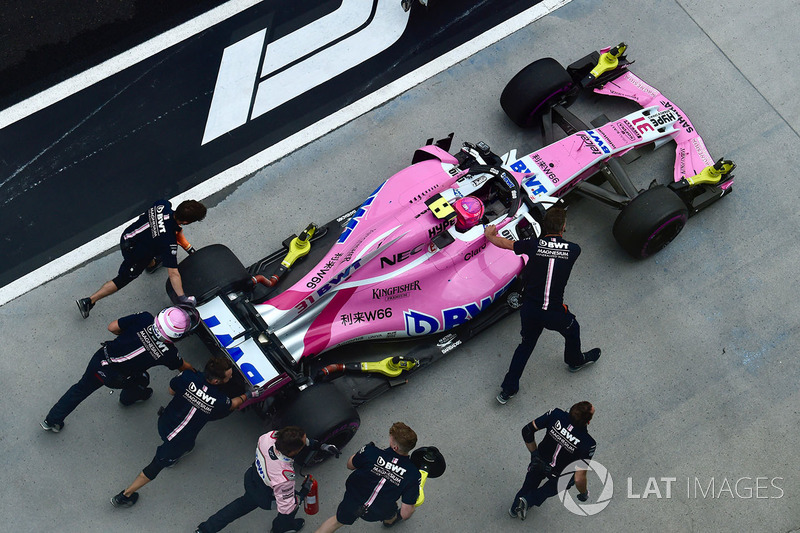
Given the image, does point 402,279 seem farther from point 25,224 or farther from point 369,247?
point 25,224

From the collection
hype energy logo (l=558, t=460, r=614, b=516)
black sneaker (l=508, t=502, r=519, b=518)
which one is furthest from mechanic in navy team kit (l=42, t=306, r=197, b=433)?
hype energy logo (l=558, t=460, r=614, b=516)

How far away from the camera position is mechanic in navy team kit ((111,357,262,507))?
6730 millimetres

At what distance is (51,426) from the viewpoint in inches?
300

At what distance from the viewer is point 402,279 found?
7738 mm

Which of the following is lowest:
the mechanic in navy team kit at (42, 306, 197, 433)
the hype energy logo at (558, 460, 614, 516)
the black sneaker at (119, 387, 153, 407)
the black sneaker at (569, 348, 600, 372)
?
the hype energy logo at (558, 460, 614, 516)

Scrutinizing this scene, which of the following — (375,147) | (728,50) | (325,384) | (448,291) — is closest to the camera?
(325,384)

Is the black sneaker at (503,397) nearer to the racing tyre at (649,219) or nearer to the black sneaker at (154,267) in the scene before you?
the racing tyre at (649,219)

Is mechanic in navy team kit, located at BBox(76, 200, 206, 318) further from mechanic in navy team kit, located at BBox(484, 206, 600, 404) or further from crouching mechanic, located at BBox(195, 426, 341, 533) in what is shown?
mechanic in navy team kit, located at BBox(484, 206, 600, 404)

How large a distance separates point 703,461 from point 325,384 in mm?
3352

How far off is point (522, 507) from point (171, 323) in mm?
3142

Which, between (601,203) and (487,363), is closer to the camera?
(487,363)

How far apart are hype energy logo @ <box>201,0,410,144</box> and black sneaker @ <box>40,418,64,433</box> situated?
10.5ft

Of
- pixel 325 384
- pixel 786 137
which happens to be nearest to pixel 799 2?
pixel 786 137

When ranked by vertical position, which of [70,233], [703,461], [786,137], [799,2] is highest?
[70,233]
